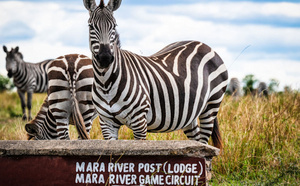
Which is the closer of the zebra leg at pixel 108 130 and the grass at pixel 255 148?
the zebra leg at pixel 108 130

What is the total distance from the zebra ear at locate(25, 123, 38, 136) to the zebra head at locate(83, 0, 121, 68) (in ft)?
8.02

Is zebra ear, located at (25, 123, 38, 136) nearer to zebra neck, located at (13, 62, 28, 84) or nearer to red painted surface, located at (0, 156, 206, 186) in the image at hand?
red painted surface, located at (0, 156, 206, 186)

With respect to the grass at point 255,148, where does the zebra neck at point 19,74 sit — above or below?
above

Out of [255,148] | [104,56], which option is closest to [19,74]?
[255,148]

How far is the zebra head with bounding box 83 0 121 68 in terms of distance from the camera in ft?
14.2

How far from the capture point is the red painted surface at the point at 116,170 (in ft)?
13.0

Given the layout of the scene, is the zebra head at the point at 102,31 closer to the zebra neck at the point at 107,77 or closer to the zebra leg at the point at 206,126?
the zebra neck at the point at 107,77

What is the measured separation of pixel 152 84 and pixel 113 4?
114 centimetres

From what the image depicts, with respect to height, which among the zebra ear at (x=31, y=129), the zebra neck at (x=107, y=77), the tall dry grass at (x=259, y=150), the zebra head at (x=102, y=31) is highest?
the zebra head at (x=102, y=31)

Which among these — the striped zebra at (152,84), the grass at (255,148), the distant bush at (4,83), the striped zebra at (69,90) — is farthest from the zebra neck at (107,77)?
the distant bush at (4,83)

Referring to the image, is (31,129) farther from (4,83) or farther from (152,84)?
(4,83)

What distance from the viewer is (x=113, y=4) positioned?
473 cm

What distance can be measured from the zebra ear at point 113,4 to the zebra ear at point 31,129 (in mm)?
2765

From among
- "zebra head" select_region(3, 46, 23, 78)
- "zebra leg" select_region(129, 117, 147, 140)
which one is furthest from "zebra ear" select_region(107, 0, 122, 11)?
"zebra head" select_region(3, 46, 23, 78)
